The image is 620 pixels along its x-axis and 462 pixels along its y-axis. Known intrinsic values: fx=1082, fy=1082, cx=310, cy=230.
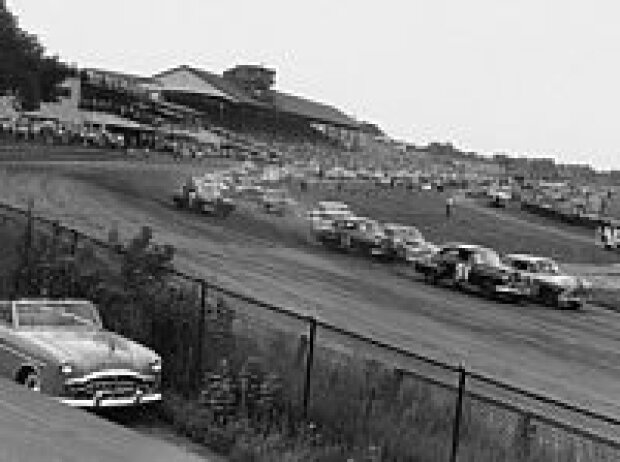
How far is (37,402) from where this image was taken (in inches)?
525

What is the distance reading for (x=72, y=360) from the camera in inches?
530

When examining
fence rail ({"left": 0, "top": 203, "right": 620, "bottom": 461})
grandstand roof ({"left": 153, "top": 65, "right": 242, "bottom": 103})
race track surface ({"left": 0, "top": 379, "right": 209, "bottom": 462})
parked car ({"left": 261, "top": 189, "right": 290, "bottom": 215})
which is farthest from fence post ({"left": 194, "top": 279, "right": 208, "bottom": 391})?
grandstand roof ({"left": 153, "top": 65, "right": 242, "bottom": 103})

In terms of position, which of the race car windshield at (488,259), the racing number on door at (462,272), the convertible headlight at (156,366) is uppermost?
the convertible headlight at (156,366)

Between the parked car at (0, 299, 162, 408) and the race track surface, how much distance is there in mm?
274

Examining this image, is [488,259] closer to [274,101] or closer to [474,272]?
[474,272]

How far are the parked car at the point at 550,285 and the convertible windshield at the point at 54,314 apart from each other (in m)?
25.7

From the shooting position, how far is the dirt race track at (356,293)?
24688 millimetres

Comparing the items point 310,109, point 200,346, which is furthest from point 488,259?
point 310,109

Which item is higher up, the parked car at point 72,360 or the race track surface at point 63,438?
the parked car at point 72,360

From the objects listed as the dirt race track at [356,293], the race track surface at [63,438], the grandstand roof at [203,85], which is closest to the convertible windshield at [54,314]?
the race track surface at [63,438]

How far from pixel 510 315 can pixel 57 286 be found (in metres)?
18.2

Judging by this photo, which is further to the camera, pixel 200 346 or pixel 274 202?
pixel 274 202

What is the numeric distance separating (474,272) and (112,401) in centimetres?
2629

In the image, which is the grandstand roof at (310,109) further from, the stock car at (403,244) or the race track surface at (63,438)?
the race track surface at (63,438)
